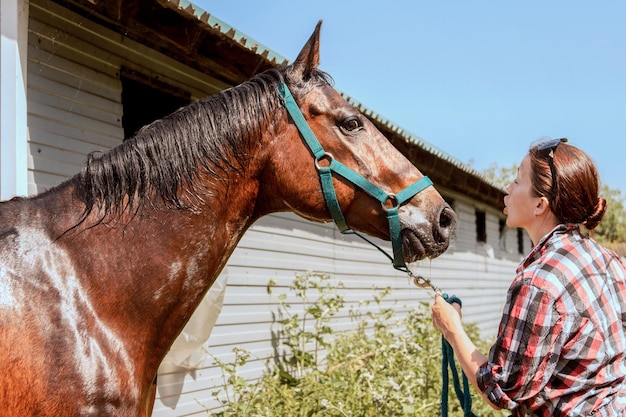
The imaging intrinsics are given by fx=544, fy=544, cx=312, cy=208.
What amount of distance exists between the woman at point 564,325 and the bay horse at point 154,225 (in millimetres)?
499

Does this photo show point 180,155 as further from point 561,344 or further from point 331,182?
point 561,344

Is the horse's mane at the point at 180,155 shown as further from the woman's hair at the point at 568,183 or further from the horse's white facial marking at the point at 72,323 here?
the woman's hair at the point at 568,183

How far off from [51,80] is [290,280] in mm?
3386

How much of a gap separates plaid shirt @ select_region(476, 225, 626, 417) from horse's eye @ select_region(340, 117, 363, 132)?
2.89 ft

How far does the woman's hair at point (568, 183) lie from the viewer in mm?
1761

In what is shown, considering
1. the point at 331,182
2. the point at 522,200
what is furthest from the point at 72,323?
the point at 522,200

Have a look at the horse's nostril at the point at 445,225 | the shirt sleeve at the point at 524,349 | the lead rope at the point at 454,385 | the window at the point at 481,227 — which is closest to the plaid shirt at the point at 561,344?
the shirt sleeve at the point at 524,349

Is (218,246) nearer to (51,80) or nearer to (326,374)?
(51,80)

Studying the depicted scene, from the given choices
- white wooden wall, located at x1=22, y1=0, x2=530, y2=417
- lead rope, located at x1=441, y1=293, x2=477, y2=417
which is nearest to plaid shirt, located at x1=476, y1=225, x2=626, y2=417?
lead rope, located at x1=441, y1=293, x2=477, y2=417

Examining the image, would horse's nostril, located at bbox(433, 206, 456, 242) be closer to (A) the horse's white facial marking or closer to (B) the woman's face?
(B) the woman's face

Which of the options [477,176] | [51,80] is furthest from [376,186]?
[477,176]

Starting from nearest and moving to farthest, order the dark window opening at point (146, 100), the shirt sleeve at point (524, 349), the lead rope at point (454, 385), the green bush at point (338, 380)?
the shirt sleeve at point (524, 349)
the lead rope at point (454, 385)
the green bush at point (338, 380)
the dark window opening at point (146, 100)

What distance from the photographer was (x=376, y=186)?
2.15 meters

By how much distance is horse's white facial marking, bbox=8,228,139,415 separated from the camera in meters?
1.65
